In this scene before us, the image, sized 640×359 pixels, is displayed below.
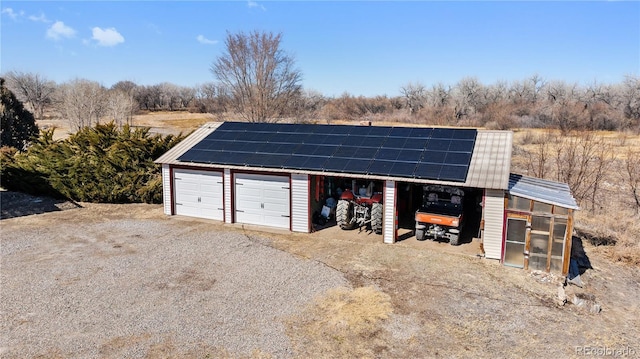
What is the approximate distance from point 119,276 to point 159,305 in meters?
2.46

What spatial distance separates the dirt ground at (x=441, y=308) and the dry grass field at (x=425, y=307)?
25 mm

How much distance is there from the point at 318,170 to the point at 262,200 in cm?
276

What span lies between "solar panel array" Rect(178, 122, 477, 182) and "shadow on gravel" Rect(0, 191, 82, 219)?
7325mm

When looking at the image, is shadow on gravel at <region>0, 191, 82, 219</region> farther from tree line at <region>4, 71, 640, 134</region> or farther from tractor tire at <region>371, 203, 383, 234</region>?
tree line at <region>4, 71, 640, 134</region>

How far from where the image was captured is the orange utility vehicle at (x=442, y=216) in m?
14.0

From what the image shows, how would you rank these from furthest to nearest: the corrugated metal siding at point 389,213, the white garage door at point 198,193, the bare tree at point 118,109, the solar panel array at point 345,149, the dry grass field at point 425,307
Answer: the bare tree at point 118,109 → the white garage door at point 198,193 → the solar panel array at point 345,149 → the corrugated metal siding at point 389,213 → the dry grass field at point 425,307

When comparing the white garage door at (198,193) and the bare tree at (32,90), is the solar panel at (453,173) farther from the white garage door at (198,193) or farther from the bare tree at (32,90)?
the bare tree at (32,90)

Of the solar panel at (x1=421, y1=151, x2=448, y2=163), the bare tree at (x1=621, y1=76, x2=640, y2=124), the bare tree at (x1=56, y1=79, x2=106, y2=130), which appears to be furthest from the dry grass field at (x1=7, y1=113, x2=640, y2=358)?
the bare tree at (x1=621, y1=76, x2=640, y2=124)

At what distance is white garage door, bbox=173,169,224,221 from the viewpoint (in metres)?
17.0

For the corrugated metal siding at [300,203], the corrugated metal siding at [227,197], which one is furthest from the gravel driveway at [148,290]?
the corrugated metal siding at [300,203]

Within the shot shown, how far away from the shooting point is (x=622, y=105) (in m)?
58.4

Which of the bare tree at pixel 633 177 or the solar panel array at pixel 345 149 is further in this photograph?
the bare tree at pixel 633 177

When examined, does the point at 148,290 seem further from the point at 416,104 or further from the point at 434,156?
the point at 416,104

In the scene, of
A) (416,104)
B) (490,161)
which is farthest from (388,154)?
(416,104)
